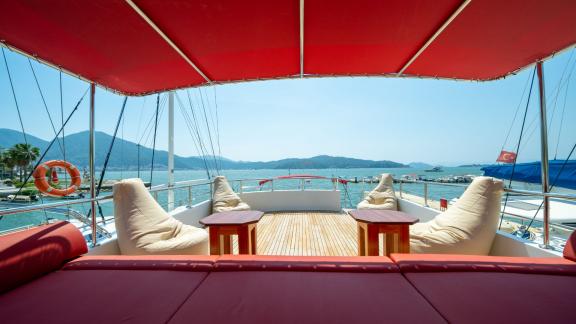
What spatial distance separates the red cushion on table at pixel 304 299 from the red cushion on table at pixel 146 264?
0.16 m

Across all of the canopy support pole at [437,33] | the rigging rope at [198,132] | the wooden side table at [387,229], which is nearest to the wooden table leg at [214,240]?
the wooden side table at [387,229]

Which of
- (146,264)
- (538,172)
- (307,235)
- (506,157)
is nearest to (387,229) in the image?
(307,235)

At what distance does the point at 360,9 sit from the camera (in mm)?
1439

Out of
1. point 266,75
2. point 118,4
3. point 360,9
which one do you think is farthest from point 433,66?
point 118,4

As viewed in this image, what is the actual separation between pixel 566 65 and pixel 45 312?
254 inches

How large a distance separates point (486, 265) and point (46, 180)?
16.4 ft

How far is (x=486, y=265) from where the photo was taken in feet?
3.98

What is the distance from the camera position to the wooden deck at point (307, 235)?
9.29 feet

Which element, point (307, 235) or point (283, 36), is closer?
point (283, 36)

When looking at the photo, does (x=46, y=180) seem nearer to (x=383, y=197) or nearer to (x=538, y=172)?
(x=383, y=197)

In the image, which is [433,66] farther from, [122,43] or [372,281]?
[122,43]

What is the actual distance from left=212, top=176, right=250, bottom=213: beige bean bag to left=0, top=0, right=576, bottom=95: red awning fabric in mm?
2359

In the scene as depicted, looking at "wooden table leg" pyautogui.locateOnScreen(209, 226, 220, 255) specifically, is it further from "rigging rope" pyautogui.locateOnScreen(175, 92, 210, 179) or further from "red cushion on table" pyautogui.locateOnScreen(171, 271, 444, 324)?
"rigging rope" pyautogui.locateOnScreen(175, 92, 210, 179)

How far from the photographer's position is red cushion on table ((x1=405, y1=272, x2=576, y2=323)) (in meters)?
0.85
